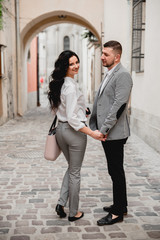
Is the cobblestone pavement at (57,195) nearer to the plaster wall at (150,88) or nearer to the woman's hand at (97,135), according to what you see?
the plaster wall at (150,88)

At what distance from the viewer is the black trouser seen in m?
3.41

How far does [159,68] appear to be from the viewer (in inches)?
284

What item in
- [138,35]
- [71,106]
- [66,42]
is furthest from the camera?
[66,42]

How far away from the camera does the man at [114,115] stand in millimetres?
3207

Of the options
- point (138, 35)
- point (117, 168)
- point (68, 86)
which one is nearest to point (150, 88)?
point (138, 35)

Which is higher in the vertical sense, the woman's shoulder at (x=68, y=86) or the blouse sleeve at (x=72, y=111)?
the woman's shoulder at (x=68, y=86)

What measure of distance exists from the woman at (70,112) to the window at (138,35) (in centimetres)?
628

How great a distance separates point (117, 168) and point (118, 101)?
2.47ft

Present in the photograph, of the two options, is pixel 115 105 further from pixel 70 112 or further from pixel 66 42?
pixel 66 42

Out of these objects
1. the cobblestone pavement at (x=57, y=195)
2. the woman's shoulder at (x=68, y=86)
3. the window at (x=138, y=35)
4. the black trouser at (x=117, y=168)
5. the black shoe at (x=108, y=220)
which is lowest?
the cobblestone pavement at (x=57, y=195)

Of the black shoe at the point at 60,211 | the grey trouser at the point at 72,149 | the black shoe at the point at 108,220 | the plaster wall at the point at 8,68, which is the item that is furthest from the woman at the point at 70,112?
the plaster wall at the point at 8,68

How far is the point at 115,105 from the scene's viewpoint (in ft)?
10.5

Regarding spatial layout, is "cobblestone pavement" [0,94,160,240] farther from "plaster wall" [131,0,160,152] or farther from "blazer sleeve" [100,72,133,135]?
"blazer sleeve" [100,72,133,135]

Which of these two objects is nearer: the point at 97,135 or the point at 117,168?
the point at 97,135
